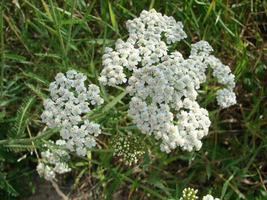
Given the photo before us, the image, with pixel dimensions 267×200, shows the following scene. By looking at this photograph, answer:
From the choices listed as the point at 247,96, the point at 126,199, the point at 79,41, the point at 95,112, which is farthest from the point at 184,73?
the point at 126,199

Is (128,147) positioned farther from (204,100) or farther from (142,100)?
(204,100)

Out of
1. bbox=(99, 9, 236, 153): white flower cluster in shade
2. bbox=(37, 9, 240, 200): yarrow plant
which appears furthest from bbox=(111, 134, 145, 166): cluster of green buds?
bbox=(99, 9, 236, 153): white flower cluster in shade

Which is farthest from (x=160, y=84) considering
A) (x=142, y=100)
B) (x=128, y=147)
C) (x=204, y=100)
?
(x=204, y=100)

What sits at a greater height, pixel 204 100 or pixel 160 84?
pixel 160 84

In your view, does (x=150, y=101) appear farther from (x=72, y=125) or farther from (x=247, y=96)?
(x=247, y=96)

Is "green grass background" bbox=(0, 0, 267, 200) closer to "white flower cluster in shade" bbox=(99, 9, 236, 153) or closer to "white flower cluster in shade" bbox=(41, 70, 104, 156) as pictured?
"white flower cluster in shade" bbox=(99, 9, 236, 153)

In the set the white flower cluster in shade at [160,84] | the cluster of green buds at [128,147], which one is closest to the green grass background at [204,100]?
the white flower cluster in shade at [160,84]

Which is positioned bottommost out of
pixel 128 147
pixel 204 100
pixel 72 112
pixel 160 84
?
pixel 204 100
